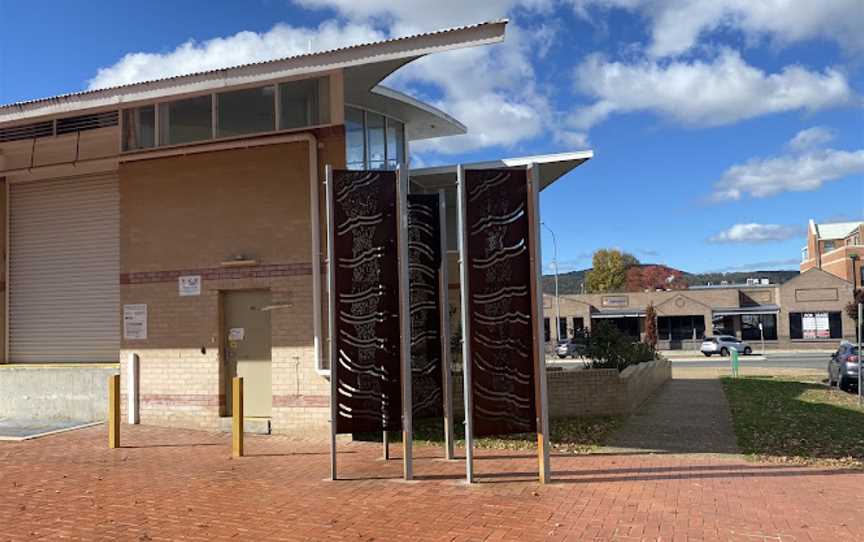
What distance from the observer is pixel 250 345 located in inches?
448

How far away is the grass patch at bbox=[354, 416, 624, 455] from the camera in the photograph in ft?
31.3

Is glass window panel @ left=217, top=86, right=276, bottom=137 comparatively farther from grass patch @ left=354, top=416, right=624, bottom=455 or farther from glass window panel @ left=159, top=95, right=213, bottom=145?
grass patch @ left=354, top=416, right=624, bottom=455

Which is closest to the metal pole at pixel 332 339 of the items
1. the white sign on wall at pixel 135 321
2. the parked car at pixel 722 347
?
the white sign on wall at pixel 135 321

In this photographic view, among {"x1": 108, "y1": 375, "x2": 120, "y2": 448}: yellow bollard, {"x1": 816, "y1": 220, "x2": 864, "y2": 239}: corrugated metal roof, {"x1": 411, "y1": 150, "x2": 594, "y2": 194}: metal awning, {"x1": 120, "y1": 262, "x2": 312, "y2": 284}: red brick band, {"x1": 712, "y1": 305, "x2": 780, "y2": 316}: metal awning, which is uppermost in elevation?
{"x1": 816, "y1": 220, "x2": 864, "y2": 239}: corrugated metal roof

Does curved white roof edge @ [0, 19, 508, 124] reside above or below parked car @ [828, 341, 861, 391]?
above

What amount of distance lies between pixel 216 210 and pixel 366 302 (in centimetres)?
454

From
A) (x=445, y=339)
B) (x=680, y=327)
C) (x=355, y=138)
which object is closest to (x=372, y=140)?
(x=355, y=138)

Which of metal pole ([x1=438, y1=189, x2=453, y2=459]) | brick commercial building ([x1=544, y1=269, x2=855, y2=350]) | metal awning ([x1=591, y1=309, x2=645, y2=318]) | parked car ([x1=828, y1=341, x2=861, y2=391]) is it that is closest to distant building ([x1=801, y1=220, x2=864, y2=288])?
brick commercial building ([x1=544, y1=269, x2=855, y2=350])

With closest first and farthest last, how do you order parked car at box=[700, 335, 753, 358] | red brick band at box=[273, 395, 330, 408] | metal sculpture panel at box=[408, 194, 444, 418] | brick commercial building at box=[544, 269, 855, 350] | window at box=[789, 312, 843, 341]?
metal sculpture panel at box=[408, 194, 444, 418], red brick band at box=[273, 395, 330, 408], parked car at box=[700, 335, 753, 358], window at box=[789, 312, 843, 341], brick commercial building at box=[544, 269, 855, 350]

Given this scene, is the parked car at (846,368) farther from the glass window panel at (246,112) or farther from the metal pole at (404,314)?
the glass window panel at (246,112)

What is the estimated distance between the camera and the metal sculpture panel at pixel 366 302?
7949 millimetres

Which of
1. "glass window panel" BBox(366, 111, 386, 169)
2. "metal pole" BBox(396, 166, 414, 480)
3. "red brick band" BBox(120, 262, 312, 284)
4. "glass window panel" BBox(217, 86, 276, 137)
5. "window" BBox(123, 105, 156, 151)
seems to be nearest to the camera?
"metal pole" BBox(396, 166, 414, 480)

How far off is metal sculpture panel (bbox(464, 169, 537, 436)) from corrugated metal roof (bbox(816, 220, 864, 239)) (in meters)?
97.6

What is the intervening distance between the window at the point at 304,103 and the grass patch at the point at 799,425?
7.76 metres
